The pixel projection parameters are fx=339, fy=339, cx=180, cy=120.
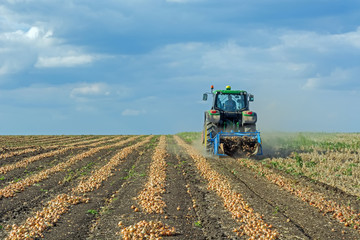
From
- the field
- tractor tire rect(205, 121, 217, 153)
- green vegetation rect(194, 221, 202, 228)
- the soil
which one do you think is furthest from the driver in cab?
green vegetation rect(194, 221, 202, 228)

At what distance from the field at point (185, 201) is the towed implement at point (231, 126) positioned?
5.63 feet

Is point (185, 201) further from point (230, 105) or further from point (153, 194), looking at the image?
point (230, 105)

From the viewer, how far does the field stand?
6.47 metres

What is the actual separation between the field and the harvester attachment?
1.53m

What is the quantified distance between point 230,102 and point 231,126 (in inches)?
51.7

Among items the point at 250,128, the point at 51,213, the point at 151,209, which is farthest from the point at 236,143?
the point at 51,213

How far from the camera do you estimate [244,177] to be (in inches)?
460

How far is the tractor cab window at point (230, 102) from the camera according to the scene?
18.1m

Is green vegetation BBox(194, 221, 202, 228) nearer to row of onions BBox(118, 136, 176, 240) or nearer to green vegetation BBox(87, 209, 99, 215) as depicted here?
row of onions BBox(118, 136, 176, 240)

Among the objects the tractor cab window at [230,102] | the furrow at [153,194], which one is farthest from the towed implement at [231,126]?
the furrow at [153,194]

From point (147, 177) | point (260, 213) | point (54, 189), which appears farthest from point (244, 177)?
point (54, 189)

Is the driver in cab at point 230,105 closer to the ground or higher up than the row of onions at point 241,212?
higher up

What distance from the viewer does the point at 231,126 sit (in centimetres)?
1794

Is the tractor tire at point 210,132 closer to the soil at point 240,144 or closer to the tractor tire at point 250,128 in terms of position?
the soil at point 240,144
